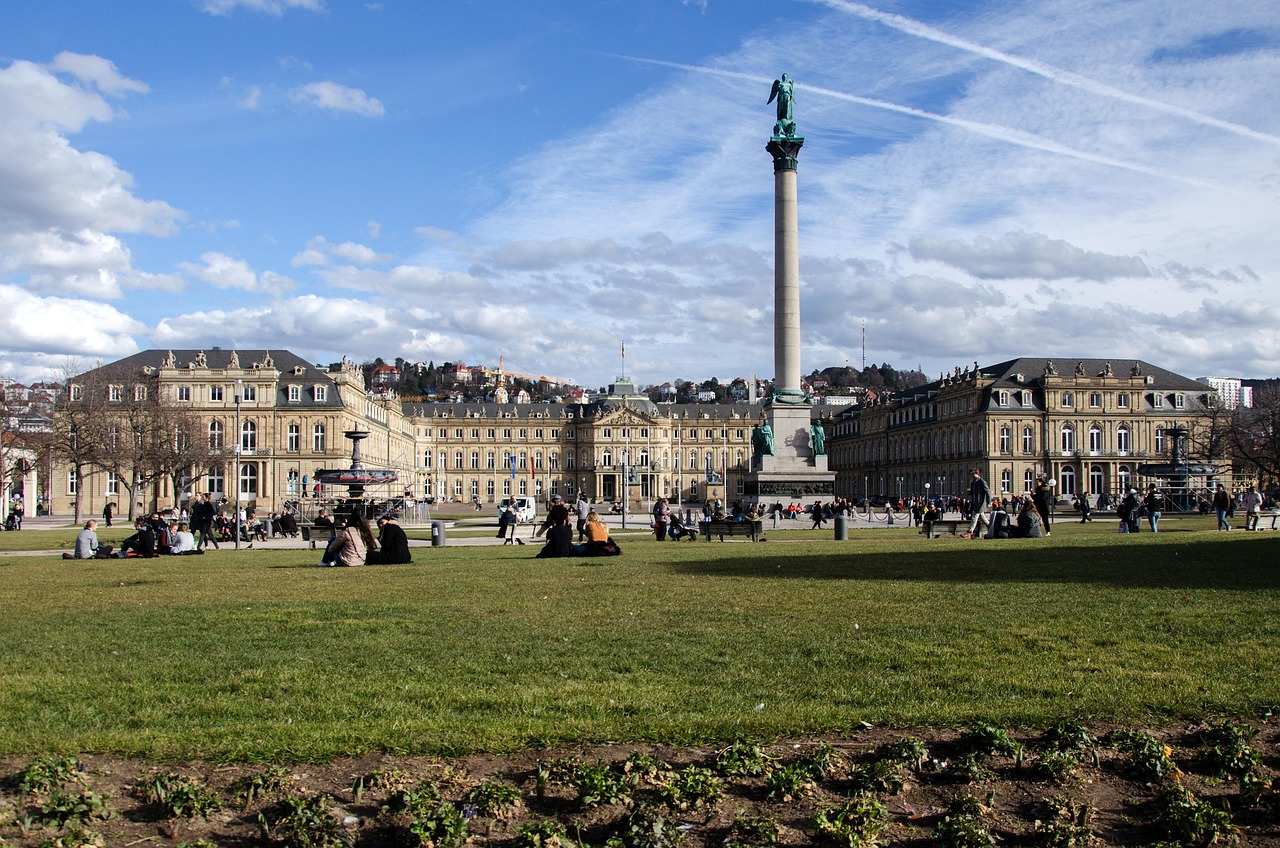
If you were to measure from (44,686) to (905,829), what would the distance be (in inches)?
293

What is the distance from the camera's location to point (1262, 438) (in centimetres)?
9656

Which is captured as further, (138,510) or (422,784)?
(138,510)

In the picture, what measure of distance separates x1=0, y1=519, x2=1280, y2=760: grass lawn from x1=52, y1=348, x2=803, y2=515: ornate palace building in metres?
31.1

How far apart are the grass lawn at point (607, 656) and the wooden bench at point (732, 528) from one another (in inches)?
649

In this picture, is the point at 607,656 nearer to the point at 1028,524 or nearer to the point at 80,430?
the point at 1028,524

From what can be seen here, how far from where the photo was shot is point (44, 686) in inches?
378

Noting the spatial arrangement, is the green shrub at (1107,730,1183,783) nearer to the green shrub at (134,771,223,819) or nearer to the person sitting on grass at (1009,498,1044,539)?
the green shrub at (134,771,223,819)

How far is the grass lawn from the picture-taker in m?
8.13

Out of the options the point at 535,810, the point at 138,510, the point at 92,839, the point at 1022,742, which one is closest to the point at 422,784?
the point at 535,810

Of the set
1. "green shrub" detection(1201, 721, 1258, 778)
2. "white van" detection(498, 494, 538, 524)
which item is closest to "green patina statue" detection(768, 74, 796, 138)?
"white van" detection(498, 494, 538, 524)

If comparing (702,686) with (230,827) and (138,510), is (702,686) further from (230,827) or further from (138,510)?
(138,510)

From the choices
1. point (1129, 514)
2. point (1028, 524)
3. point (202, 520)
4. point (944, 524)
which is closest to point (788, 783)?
point (1028, 524)

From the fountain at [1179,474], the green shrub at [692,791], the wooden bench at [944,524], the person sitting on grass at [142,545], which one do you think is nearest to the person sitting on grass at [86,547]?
the person sitting on grass at [142,545]

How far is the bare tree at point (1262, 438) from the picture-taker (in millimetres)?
81062
